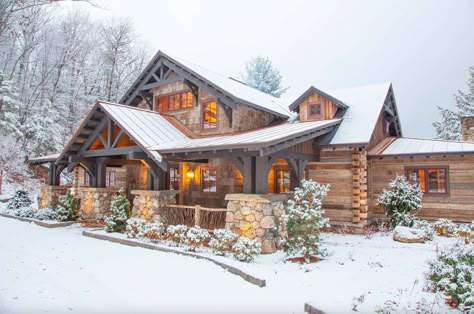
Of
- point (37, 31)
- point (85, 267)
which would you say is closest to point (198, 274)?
point (85, 267)

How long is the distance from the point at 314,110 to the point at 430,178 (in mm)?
5819

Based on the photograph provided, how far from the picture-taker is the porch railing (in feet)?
38.0

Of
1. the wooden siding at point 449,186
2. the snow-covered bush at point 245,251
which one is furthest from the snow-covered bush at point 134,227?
the wooden siding at point 449,186

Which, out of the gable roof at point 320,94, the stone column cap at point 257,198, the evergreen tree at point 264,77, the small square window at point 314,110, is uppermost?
the evergreen tree at point 264,77

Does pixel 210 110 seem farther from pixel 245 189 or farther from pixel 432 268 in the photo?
pixel 432 268

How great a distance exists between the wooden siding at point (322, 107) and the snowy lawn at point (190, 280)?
6.89 m

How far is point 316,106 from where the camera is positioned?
15.9 metres

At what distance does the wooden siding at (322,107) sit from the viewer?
51.5 ft

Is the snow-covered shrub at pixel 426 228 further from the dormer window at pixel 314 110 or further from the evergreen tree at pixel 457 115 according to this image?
the evergreen tree at pixel 457 115

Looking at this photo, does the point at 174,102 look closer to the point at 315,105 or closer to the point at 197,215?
the point at 315,105

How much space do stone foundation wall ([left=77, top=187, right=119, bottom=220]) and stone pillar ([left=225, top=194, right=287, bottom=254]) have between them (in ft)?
25.6

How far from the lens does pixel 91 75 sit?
3262cm

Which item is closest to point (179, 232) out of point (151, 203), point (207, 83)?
point (151, 203)

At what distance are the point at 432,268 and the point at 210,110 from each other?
11.2 m
